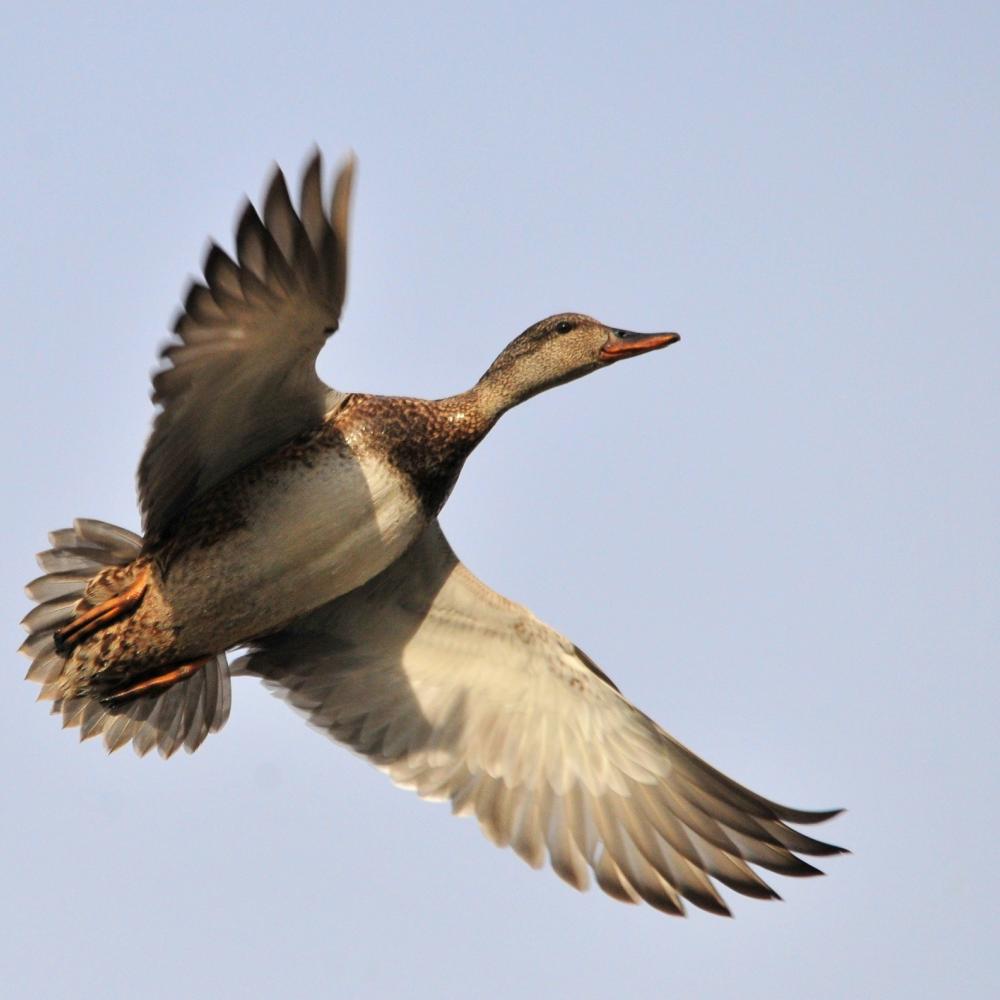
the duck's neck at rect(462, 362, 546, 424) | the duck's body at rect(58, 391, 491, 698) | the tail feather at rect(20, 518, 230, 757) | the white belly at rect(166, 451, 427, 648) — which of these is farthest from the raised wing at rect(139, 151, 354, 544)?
the duck's neck at rect(462, 362, 546, 424)

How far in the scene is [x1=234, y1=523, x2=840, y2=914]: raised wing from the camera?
817 cm

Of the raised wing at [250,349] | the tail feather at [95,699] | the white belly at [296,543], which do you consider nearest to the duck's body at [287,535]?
the white belly at [296,543]

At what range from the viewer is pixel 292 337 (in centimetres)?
700

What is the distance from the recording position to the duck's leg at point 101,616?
7.70m

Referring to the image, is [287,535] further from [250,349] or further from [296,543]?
[250,349]

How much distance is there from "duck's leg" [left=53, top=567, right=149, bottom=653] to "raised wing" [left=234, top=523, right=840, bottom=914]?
1114 millimetres

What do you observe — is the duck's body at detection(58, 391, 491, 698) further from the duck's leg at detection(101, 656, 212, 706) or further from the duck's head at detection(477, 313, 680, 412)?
the duck's head at detection(477, 313, 680, 412)

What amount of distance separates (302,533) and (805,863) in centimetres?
281

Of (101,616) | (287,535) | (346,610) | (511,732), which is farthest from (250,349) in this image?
(511,732)

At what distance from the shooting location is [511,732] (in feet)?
28.4

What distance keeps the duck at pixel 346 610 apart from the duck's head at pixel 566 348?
0.01 metres

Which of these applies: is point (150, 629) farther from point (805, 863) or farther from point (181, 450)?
point (805, 863)

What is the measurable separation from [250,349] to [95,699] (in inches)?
80.5

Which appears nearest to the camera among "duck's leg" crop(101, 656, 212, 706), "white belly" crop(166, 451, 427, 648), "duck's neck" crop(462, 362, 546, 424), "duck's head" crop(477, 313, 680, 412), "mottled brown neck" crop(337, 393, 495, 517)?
"white belly" crop(166, 451, 427, 648)
